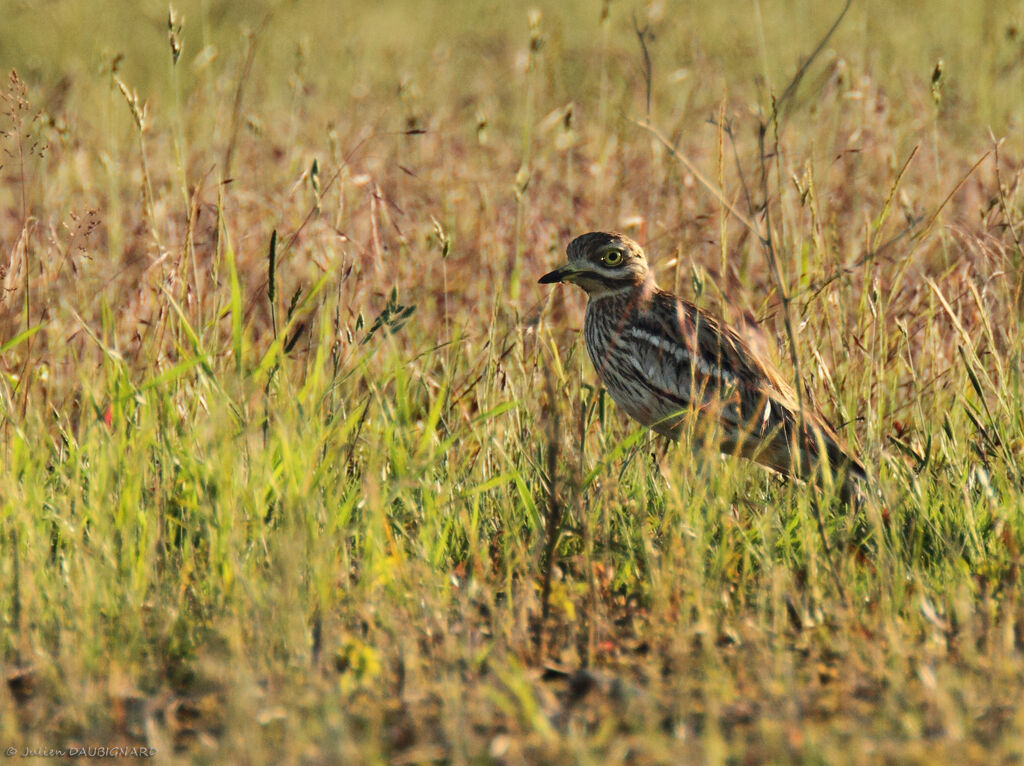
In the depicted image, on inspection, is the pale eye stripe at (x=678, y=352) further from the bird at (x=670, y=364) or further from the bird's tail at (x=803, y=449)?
the bird's tail at (x=803, y=449)

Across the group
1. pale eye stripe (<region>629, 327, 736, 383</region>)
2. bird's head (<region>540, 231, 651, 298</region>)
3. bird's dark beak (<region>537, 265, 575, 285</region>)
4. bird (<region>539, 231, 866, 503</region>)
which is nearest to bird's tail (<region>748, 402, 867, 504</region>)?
bird (<region>539, 231, 866, 503</region>)

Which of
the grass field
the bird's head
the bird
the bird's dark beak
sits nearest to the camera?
the grass field

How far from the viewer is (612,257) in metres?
4.96

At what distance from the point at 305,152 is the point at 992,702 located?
18.9 feet

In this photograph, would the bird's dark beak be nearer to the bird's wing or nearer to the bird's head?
the bird's head

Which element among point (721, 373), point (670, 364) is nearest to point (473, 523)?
point (670, 364)

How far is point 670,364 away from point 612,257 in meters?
0.57

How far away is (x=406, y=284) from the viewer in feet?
18.4

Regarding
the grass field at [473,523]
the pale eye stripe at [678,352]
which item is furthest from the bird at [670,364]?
the grass field at [473,523]

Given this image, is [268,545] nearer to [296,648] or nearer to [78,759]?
[296,648]

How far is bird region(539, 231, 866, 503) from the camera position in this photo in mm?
4590

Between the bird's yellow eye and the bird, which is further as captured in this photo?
the bird's yellow eye

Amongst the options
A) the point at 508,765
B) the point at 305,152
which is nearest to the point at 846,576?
the point at 508,765

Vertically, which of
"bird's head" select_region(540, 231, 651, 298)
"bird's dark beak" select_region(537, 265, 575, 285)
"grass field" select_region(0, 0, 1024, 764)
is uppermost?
"bird's head" select_region(540, 231, 651, 298)
